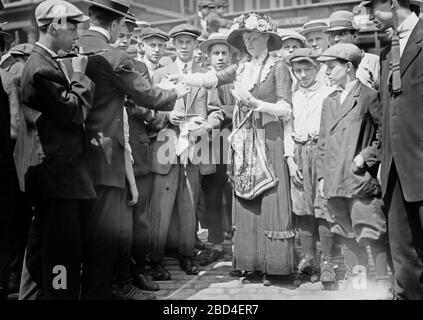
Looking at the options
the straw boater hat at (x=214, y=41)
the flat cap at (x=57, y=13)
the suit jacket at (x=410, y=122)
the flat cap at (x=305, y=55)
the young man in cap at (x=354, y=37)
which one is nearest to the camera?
the suit jacket at (x=410, y=122)

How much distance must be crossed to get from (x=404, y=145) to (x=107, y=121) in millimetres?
1511

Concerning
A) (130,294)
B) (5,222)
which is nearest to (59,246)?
(5,222)

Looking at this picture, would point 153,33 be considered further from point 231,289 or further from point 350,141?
point 231,289

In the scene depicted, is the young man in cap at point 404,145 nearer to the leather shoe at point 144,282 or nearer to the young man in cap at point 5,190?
the leather shoe at point 144,282

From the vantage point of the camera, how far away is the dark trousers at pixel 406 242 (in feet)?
9.36

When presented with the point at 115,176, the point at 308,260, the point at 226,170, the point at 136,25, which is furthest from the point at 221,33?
the point at 308,260

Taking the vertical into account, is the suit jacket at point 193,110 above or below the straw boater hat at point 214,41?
below

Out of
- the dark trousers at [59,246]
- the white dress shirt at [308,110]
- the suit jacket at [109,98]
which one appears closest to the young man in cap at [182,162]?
the suit jacket at [109,98]

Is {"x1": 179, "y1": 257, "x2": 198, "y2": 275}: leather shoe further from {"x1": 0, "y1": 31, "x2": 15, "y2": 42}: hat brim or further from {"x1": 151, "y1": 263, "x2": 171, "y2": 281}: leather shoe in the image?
{"x1": 0, "y1": 31, "x2": 15, "y2": 42}: hat brim

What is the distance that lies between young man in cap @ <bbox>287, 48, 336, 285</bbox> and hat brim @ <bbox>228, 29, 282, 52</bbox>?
0.12m

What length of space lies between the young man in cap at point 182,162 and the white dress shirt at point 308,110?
1.67 ft

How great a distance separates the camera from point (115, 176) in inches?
126

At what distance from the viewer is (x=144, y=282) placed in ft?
11.3
